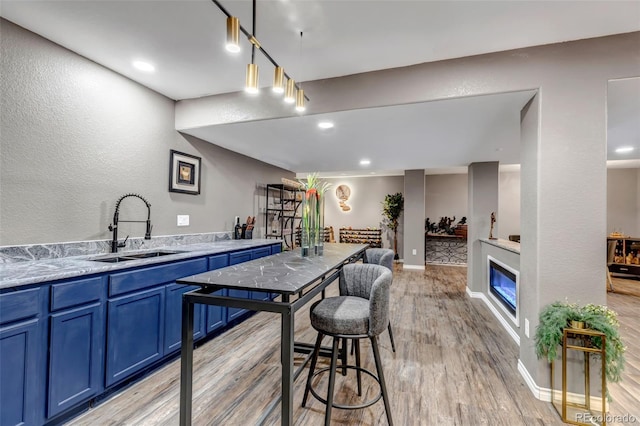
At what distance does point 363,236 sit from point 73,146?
6.73 meters

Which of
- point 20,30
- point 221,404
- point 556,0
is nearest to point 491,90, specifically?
point 556,0

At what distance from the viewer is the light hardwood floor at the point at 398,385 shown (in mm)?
1751

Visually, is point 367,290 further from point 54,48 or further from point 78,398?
point 54,48

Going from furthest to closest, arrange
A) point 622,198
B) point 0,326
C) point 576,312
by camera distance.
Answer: point 622,198, point 576,312, point 0,326

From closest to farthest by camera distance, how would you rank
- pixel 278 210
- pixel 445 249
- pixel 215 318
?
pixel 215 318, pixel 278 210, pixel 445 249

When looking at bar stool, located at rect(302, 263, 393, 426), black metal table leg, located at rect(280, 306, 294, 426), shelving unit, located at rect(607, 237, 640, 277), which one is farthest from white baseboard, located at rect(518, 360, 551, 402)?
shelving unit, located at rect(607, 237, 640, 277)

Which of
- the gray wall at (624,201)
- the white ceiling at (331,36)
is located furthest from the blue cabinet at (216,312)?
the gray wall at (624,201)

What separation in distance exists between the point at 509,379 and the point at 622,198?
280 inches

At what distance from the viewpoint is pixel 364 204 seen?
8.20 metres

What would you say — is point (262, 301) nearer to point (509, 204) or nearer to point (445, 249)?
point (445, 249)

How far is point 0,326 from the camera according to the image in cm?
137

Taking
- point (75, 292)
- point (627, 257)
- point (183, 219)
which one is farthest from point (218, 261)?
point (627, 257)

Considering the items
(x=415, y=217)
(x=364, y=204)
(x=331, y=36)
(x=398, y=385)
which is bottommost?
(x=398, y=385)

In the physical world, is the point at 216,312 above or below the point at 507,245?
below
